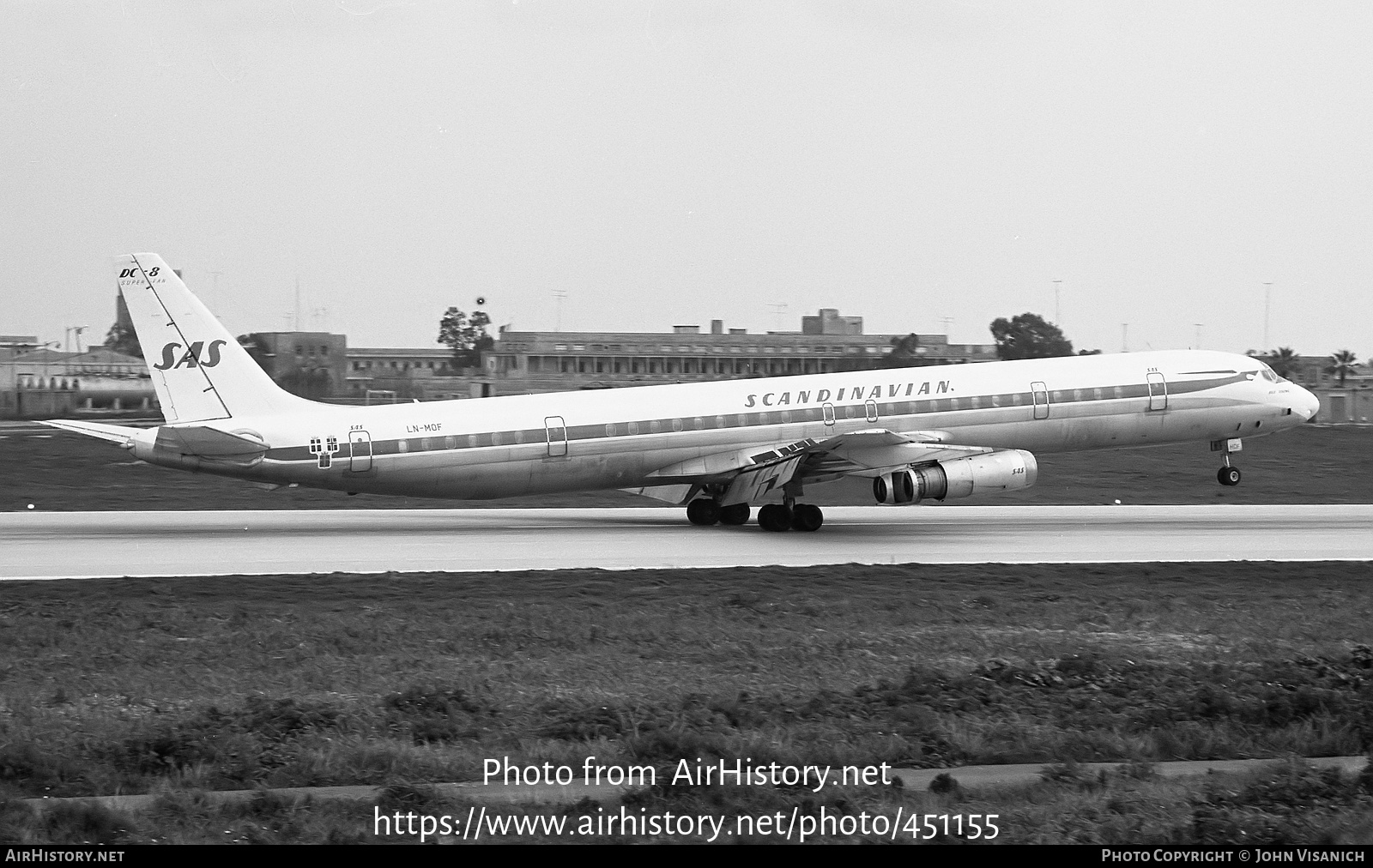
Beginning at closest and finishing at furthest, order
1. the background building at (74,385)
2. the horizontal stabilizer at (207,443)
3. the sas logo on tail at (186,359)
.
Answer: the horizontal stabilizer at (207,443)
the sas logo on tail at (186,359)
the background building at (74,385)

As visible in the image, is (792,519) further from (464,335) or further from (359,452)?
(464,335)

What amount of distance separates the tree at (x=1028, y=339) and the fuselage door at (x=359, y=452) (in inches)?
2121

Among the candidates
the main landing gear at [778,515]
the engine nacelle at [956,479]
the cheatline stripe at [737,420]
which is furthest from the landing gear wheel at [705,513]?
the engine nacelle at [956,479]

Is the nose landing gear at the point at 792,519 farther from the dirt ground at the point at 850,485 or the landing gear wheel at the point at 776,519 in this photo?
the dirt ground at the point at 850,485

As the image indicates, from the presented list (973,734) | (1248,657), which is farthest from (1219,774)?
(1248,657)

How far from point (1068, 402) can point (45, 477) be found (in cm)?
3103

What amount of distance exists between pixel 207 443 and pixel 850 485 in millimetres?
20976

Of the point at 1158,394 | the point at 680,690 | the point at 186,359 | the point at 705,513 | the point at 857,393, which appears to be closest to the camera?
the point at 680,690

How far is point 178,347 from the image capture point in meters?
28.4

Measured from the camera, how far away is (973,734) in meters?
11.8

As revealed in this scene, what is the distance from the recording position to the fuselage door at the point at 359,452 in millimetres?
28984

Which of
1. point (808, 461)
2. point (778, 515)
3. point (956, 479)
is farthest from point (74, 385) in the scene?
point (956, 479)

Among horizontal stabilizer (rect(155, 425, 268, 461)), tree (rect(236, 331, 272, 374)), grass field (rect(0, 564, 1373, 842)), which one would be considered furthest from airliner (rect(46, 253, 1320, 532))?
tree (rect(236, 331, 272, 374))
